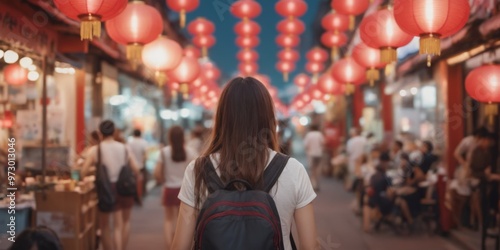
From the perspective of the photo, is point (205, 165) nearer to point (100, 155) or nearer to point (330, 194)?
point (100, 155)

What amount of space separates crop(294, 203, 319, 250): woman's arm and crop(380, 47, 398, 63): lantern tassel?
15.1ft

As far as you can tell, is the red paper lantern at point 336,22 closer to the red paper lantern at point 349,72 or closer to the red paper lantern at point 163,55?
the red paper lantern at point 349,72

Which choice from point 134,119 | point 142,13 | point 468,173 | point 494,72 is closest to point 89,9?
point 142,13

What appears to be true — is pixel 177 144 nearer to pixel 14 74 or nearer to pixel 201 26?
pixel 14 74

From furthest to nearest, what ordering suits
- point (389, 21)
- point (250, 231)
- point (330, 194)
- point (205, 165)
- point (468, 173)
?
point (330, 194) < point (468, 173) < point (389, 21) < point (205, 165) < point (250, 231)

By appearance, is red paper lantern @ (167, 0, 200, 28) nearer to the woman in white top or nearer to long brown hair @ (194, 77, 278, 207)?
the woman in white top

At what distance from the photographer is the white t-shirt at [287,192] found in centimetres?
355

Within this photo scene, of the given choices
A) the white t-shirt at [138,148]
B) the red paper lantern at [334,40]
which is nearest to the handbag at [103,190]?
the white t-shirt at [138,148]

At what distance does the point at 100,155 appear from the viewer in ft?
30.3

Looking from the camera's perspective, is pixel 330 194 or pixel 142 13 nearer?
pixel 142 13

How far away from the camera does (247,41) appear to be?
1880cm

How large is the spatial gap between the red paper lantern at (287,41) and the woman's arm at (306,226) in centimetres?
1542

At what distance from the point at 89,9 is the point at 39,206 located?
361 cm

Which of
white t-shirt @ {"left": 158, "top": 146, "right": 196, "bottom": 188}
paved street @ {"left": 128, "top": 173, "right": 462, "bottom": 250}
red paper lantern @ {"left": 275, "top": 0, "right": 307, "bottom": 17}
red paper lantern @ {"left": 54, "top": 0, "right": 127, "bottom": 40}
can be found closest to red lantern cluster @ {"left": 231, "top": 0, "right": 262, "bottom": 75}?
red paper lantern @ {"left": 275, "top": 0, "right": 307, "bottom": 17}
